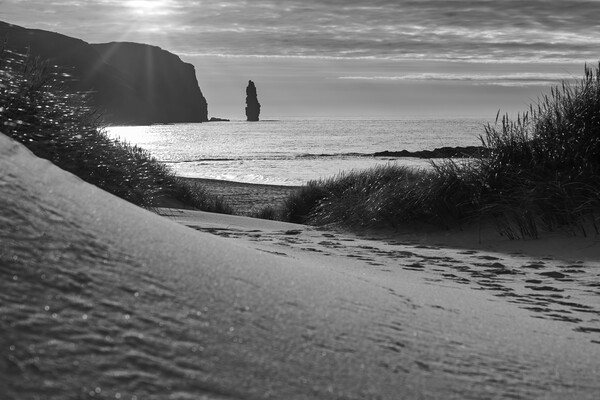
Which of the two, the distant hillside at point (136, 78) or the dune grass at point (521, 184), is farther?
the distant hillside at point (136, 78)

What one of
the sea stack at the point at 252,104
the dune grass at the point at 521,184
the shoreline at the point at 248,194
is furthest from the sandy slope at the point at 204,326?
the sea stack at the point at 252,104

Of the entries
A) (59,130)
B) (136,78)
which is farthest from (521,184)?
(136,78)

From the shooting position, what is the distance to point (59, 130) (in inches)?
226

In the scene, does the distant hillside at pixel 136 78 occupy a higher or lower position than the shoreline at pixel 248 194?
higher

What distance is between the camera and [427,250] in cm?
531

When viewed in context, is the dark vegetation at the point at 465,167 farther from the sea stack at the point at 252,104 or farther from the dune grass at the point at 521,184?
the sea stack at the point at 252,104

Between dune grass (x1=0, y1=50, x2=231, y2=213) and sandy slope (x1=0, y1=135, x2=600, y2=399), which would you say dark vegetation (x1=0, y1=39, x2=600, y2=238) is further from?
sandy slope (x1=0, y1=135, x2=600, y2=399)

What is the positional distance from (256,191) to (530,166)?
922cm

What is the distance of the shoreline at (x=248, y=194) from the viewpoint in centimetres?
1139

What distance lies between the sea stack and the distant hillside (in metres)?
9.74

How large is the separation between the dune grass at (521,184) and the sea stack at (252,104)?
128m

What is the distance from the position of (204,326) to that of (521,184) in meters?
4.96

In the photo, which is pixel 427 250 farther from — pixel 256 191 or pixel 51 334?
pixel 256 191

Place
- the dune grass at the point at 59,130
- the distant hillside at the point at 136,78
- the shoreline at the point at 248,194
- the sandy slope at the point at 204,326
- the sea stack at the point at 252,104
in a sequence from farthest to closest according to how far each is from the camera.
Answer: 1. the sea stack at the point at 252,104
2. the distant hillside at the point at 136,78
3. the shoreline at the point at 248,194
4. the dune grass at the point at 59,130
5. the sandy slope at the point at 204,326
